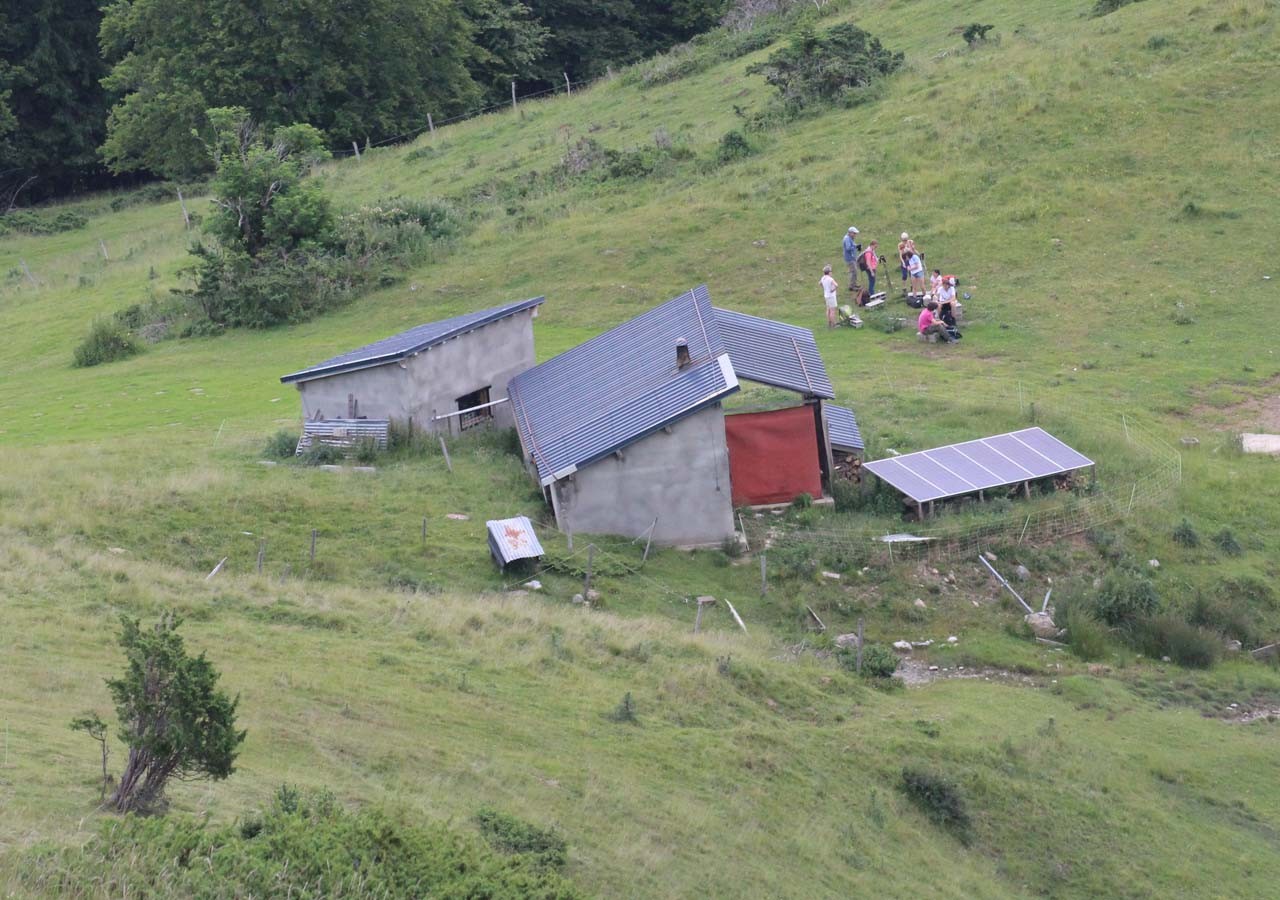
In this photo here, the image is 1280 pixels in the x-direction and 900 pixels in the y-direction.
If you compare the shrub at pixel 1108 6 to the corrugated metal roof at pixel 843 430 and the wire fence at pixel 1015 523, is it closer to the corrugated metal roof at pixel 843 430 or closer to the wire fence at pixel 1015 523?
the wire fence at pixel 1015 523

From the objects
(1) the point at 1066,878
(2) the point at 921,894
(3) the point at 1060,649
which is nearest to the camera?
(2) the point at 921,894

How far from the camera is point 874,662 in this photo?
71.6 feet

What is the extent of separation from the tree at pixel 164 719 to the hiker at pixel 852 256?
92.4 ft

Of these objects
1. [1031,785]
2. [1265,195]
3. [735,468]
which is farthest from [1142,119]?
[1031,785]

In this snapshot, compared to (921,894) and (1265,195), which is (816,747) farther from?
(1265,195)

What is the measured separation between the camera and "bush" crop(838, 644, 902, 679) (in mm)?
21734

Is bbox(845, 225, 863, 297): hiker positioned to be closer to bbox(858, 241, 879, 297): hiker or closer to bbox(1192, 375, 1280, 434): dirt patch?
bbox(858, 241, 879, 297): hiker

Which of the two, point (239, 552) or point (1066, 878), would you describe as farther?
point (239, 552)

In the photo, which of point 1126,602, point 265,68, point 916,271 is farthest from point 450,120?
point 1126,602

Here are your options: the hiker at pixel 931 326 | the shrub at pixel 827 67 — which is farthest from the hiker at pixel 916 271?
the shrub at pixel 827 67

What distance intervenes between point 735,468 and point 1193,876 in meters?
12.5

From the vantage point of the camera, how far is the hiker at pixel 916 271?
38.2 m

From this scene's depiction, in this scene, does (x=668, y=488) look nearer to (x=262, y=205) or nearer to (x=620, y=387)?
(x=620, y=387)

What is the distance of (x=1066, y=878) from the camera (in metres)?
17.0
